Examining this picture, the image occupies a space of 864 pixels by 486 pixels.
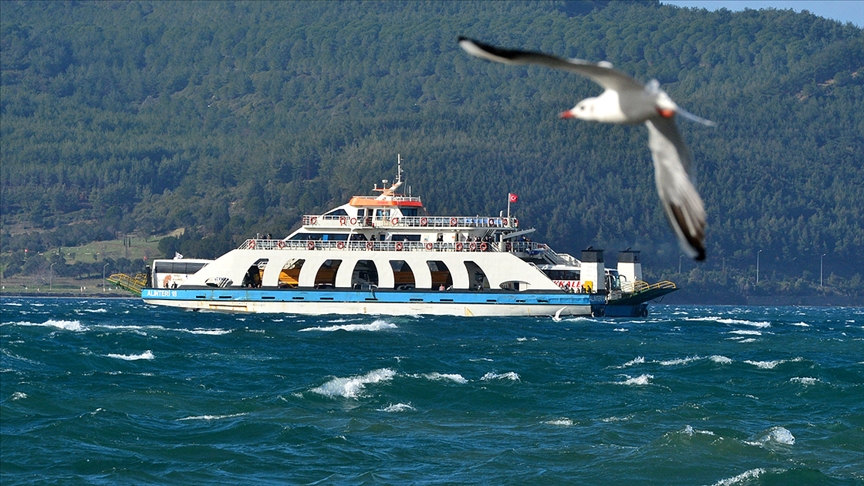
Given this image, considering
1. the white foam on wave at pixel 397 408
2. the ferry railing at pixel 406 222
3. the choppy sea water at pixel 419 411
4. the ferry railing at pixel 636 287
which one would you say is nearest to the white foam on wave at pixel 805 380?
the choppy sea water at pixel 419 411

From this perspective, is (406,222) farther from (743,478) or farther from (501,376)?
(743,478)

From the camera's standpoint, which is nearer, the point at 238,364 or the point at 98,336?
the point at 238,364

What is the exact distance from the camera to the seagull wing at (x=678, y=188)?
789 cm

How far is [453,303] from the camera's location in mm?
72750

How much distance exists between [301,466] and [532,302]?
44.4 m

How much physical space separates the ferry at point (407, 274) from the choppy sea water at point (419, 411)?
636 inches

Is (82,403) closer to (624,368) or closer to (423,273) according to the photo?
(624,368)

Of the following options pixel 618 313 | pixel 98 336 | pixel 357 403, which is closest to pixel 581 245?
pixel 618 313

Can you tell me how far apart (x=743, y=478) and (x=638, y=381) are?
13.3 m

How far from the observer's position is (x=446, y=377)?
1591 inches

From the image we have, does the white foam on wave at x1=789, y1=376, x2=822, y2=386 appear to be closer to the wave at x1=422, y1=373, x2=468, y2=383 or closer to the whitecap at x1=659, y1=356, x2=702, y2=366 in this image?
the whitecap at x1=659, y1=356, x2=702, y2=366

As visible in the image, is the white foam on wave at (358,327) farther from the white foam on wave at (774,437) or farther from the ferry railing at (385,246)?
the white foam on wave at (774,437)

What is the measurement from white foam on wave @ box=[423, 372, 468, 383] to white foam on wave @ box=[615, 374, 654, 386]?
4.77 metres

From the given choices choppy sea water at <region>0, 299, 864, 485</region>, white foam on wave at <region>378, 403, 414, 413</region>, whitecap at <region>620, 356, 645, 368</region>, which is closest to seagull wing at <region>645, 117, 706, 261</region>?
choppy sea water at <region>0, 299, 864, 485</region>
